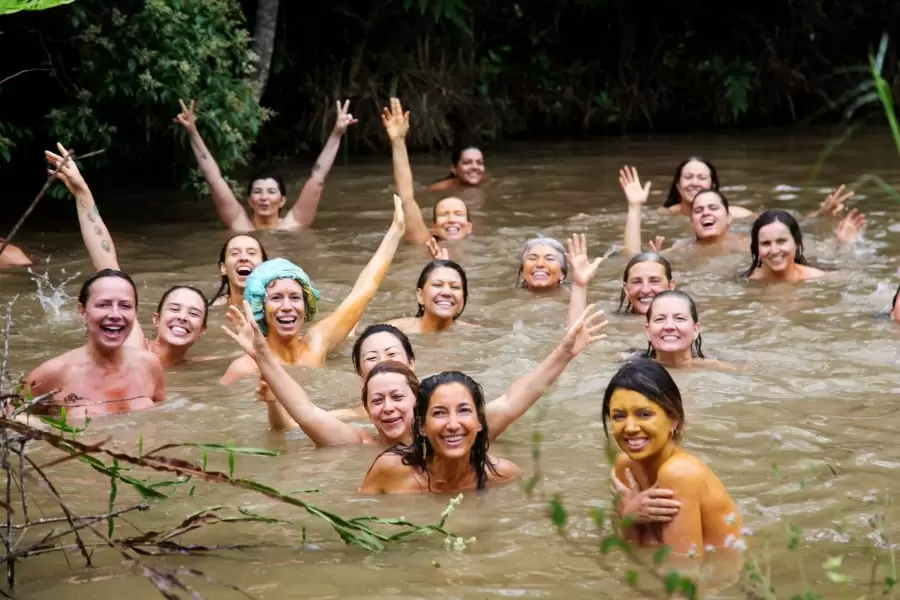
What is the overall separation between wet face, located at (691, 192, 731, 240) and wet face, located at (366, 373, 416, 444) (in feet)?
18.7

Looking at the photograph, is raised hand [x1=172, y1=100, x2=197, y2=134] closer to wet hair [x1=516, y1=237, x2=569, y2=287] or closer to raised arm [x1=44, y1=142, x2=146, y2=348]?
raised arm [x1=44, y1=142, x2=146, y2=348]

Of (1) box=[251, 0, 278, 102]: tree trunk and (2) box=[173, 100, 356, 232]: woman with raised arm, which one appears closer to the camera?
(2) box=[173, 100, 356, 232]: woman with raised arm

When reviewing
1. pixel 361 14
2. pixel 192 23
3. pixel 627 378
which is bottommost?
pixel 627 378

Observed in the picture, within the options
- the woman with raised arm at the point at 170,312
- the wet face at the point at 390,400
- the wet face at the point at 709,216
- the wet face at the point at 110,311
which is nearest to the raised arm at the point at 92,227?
the woman with raised arm at the point at 170,312

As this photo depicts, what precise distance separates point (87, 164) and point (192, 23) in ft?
6.59

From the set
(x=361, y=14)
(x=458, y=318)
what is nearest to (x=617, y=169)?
(x=361, y=14)

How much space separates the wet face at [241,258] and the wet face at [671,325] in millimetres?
3121

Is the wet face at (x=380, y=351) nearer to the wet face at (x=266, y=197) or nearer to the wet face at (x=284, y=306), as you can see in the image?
the wet face at (x=284, y=306)

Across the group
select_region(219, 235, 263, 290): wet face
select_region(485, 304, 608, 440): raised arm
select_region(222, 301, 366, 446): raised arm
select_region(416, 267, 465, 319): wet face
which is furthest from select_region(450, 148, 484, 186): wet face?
select_region(485, 304, 608, 440): raised arm

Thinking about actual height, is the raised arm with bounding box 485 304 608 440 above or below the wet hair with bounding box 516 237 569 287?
below

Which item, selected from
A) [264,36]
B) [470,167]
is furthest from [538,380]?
[264,36]

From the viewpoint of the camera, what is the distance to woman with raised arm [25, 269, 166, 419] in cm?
743

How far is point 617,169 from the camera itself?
1639 centimetres

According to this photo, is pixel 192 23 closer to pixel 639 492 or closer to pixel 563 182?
pixel 563 182
